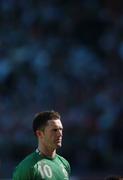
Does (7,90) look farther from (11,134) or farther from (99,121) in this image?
(99,121)

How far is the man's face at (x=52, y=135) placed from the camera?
6.39 m

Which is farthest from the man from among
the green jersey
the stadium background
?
the stadium background

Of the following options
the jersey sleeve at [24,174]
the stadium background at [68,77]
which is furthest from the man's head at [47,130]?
the stadium background at [68,77]

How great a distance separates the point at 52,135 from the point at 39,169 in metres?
0.27

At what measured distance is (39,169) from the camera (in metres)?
6.37

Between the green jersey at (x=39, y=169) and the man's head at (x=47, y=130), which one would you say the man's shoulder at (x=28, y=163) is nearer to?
the green jersey at (x=39, y=169)

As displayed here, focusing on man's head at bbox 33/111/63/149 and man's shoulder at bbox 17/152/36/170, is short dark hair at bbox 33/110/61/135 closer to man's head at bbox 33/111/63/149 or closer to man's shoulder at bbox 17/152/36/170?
man's head at bbox 33/111/63/149

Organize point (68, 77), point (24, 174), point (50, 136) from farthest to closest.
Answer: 1. point (68, 77)
2. point (50, 136)
3. point (24, 174)

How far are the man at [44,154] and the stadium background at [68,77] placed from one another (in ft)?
17.3

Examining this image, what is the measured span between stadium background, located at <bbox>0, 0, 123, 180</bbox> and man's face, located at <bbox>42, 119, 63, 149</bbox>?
534cm

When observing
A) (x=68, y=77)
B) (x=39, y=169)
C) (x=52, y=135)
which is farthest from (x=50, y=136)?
(x=68, y=77)

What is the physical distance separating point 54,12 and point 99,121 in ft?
10.6

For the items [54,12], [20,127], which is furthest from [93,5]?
[20,127]

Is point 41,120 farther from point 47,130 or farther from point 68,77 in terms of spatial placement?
point 68,77
